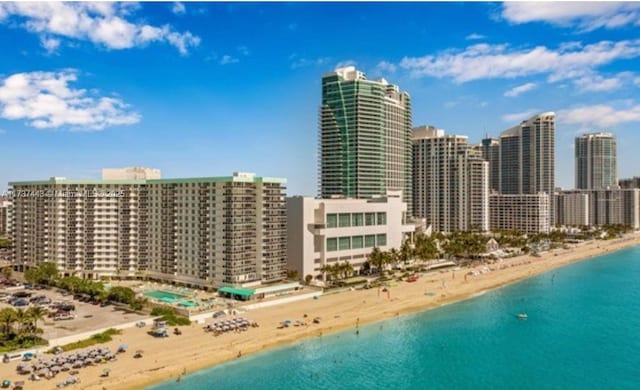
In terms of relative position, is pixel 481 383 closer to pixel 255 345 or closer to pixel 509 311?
pixel 255 345

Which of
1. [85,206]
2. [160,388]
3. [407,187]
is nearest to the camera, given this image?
[160,388]

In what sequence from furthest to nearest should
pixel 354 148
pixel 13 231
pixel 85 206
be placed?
pixel 354 148, pixel 13 231, pixel 85 206

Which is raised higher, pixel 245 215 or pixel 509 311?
pixel 245 215

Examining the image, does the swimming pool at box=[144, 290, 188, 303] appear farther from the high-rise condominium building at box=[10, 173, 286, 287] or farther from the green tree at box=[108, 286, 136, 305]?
the high-rise condominium building at box=[10, 173, 286, 287]

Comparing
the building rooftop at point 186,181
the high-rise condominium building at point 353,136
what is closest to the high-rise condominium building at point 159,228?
the building rooftop at point 186,181

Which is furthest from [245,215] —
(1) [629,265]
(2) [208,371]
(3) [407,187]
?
(1) [629,265]

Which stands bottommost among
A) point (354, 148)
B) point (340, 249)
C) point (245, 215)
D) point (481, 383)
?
point (481, 383)
